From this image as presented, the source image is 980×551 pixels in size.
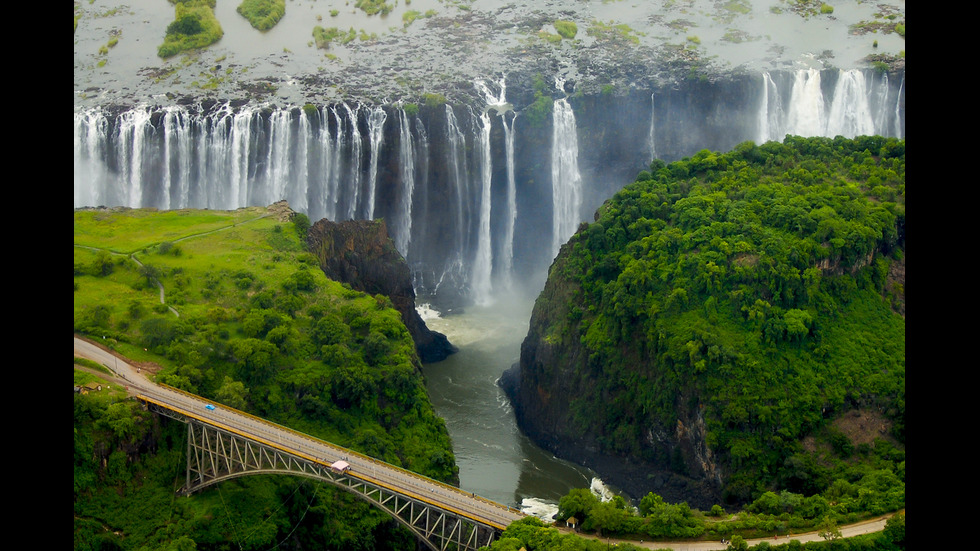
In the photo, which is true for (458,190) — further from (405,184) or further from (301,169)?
(301,169)

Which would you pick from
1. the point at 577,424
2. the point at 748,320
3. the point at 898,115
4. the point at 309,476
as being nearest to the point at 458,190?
the point at 577,424

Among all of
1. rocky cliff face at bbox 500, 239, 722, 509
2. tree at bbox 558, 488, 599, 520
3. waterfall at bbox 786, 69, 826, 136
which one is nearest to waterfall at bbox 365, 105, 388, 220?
rocky cliff face at bbox 500, 239, 722, 509

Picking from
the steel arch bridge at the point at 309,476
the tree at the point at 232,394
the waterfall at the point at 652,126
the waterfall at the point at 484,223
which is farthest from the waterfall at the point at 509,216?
the steel arch bridge at the point at 309,476

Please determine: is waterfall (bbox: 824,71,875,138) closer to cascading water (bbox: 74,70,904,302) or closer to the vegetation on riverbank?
cascading water (bbox: 74,70,904,302)

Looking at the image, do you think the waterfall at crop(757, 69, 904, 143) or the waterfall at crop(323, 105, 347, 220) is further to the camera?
the waterfall at crop(757, 69, 904, 143)

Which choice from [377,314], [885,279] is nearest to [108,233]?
[377,314]

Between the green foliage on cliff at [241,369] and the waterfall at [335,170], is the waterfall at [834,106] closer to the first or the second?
the waterfall at [335,170]
